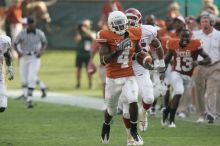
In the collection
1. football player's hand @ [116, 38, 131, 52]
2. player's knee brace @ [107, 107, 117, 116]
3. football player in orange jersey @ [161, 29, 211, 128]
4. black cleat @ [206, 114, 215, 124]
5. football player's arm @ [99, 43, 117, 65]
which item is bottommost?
black cleat @ [206, 114, 215, 124]

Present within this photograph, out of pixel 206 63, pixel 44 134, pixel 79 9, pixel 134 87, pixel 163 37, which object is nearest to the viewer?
pixel 134 87

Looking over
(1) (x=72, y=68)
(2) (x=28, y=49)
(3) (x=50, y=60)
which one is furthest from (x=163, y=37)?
(3) (x=50, y=60)

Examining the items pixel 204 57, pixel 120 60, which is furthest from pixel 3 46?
pixel 204 57

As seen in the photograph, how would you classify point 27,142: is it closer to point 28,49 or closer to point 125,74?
point 125,74

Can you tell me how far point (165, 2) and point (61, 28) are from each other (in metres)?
4.21

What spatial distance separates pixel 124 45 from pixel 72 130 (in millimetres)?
2895

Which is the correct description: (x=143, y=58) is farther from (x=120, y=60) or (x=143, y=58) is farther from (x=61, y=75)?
(x=61, y=75)

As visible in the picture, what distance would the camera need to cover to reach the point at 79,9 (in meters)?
34.7

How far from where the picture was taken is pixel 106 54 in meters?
13.3

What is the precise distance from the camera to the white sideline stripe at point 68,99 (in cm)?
2099

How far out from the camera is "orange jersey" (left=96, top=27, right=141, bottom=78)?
527 inches

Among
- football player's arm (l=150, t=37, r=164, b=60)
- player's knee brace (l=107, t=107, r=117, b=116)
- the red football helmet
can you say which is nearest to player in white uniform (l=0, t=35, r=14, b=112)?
player's knee brace (l=107, t=107, r=117, b=116)

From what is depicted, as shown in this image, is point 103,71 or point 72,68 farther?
point 72,68

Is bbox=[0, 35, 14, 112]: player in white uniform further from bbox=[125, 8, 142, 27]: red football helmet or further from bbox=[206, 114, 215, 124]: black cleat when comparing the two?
bbox=[206, 114, 215, 124]: black cleat
